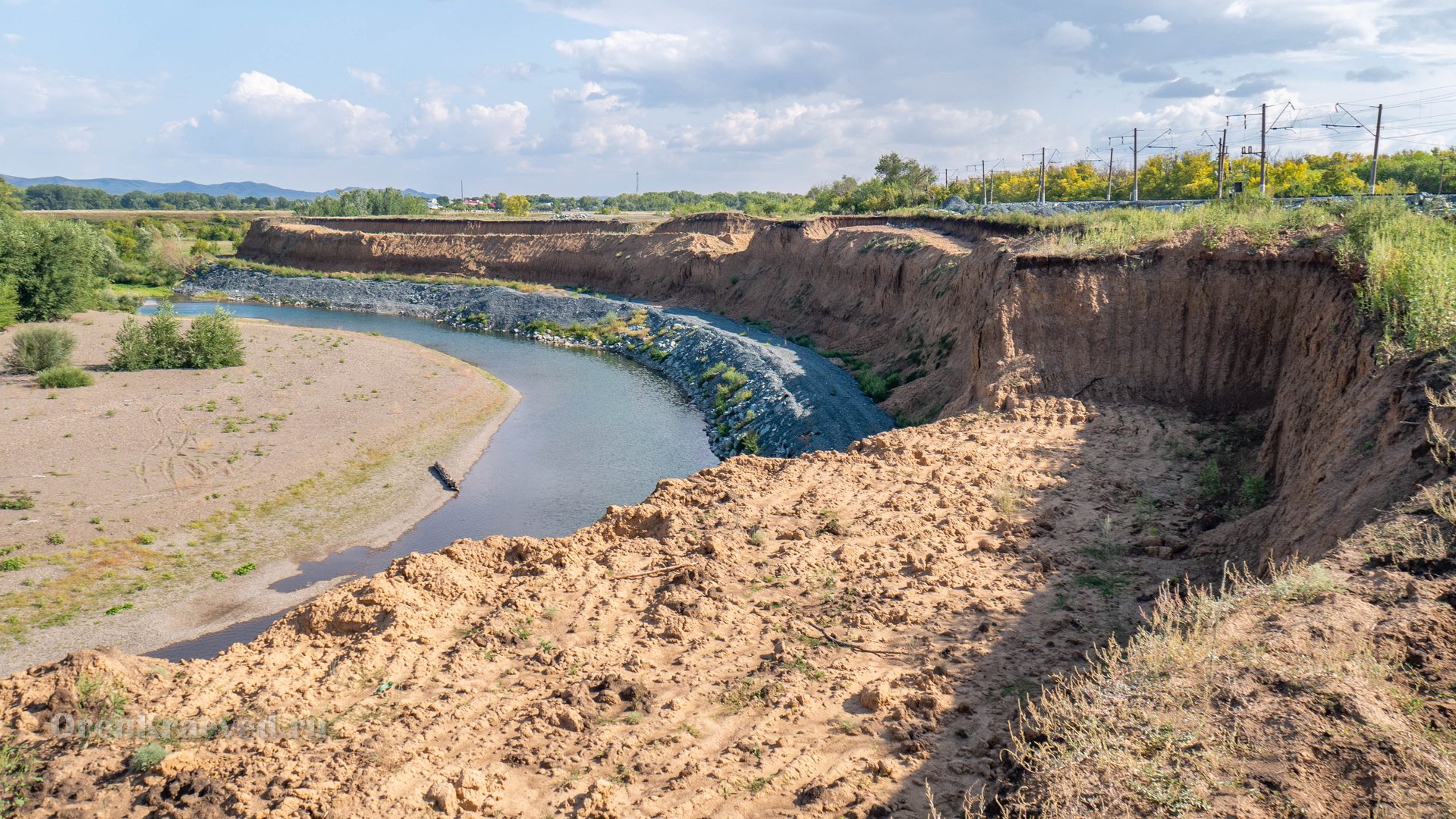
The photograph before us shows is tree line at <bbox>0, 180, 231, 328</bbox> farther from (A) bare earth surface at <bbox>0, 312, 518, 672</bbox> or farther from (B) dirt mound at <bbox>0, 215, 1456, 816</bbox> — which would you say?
(B) dirt mound at <bbox>0, 215, 1456, 816</bbox>

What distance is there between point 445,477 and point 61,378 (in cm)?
1422

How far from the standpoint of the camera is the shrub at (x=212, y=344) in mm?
30828

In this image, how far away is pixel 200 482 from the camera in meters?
19.9

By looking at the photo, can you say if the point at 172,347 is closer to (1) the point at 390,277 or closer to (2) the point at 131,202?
(1) the point at 390,277

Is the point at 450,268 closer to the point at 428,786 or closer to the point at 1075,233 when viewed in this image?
the point at 1075,233

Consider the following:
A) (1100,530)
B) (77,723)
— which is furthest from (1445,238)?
(77,723)

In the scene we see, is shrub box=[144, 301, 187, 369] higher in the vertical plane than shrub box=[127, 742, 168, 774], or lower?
higher

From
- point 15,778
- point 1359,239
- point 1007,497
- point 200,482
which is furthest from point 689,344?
point 15,778

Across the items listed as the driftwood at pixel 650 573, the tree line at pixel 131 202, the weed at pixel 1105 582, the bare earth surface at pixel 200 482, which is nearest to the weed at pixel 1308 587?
the weed at pixel 1105 582

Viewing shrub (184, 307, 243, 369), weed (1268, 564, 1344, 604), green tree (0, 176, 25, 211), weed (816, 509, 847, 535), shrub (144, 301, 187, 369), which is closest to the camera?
weed (1268, 564, 1344, 604)

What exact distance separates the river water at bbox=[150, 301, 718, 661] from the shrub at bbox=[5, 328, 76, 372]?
47.8 ft

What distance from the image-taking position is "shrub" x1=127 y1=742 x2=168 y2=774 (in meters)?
7.84

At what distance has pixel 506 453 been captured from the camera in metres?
25.1

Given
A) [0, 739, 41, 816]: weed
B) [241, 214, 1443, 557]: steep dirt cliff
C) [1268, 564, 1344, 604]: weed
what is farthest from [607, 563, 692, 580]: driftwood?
[241, 214, 1443, 557]: steep dirt cliff
